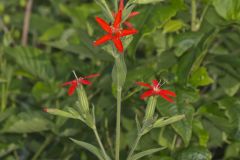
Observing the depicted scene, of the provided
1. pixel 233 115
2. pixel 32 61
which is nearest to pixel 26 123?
pixel 32 61

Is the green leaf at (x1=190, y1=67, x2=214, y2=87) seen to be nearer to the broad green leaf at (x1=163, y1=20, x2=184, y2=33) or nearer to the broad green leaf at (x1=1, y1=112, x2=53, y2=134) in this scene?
the broad green leaf at (x1=163, y1=20, x2=184, y2=33)

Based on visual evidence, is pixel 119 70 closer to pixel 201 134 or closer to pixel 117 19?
pixel 117 19

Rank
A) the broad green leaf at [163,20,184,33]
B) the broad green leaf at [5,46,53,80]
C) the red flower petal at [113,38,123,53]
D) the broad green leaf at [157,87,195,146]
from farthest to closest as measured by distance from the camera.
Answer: the broad green leaf at [5,46,53,80] < the broad green leaf at [163,20,184,33] < the broad green leaf at [157,87,195,146] < the red flower petal at [113,38,123,53]

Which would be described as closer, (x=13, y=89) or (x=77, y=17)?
(x=13, y=89)

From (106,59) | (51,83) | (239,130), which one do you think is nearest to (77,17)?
(51,83)

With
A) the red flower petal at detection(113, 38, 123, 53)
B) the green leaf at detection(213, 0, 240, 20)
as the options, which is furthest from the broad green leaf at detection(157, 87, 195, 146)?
the red flower petal at detection(113, 38, 123, 53)

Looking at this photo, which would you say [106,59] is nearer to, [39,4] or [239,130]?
[239,130]

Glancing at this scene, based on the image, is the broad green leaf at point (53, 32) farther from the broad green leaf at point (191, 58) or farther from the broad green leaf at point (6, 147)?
the broad green leaf at point (191, 58)

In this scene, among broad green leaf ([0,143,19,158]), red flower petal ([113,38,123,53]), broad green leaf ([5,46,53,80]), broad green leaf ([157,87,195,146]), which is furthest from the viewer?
broad green leaf ([5,46,53,80])
